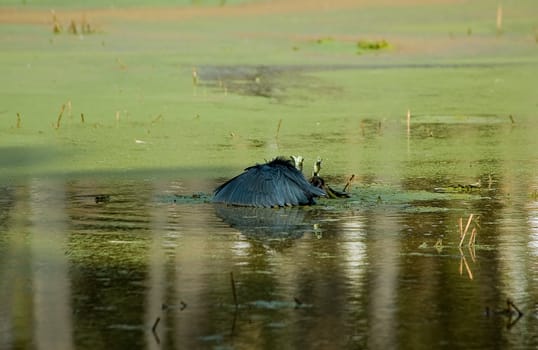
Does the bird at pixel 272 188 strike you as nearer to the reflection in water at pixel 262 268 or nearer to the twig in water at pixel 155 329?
the reflection in water at pixel 262 268

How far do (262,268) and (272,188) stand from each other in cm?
155

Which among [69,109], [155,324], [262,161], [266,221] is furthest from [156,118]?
[155,324]

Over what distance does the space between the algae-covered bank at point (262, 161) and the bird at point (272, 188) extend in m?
0.09

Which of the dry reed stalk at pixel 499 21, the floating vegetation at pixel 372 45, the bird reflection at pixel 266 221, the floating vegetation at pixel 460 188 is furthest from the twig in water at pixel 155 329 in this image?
the dry reed stalk at pixel 499 21

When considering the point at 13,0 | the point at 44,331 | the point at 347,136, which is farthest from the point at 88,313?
the point at 13,0

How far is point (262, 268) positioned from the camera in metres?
5.57

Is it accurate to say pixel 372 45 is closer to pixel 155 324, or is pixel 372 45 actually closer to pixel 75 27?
pixel 75 27

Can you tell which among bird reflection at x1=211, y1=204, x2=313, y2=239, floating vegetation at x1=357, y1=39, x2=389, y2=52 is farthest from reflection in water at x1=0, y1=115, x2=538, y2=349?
floating vegetation at x1=357, y1=39, x2=389, y2=52

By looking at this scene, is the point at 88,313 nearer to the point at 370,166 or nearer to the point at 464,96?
the point at 370,166

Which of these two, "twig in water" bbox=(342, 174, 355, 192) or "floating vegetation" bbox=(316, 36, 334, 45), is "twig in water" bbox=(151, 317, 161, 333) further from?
"floating vegetation" bbox=(316, 36, 334, 45)

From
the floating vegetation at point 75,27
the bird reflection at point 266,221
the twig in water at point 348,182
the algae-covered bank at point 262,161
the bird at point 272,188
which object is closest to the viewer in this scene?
the algae-covered bank at point 262,161

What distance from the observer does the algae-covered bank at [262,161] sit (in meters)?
4.76

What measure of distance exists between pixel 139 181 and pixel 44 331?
11.6 ft

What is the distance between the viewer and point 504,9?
18750 millimetres
